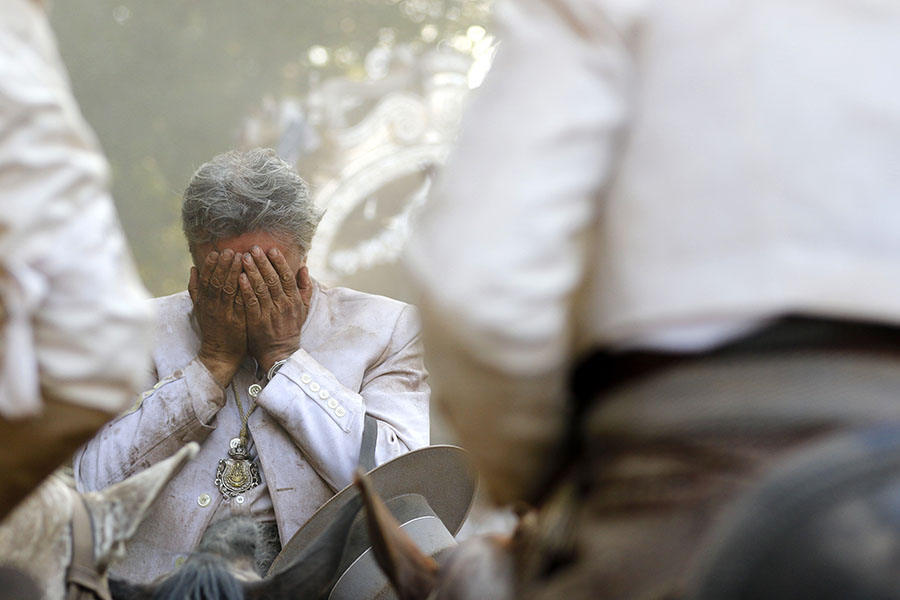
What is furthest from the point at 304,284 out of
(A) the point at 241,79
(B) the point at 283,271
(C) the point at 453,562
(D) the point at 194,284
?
(A) the point at 241,79

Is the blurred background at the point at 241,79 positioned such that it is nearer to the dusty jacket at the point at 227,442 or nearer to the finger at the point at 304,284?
the finger at the point at 304,284

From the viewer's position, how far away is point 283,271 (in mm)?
3010

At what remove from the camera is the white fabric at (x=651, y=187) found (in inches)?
46.0

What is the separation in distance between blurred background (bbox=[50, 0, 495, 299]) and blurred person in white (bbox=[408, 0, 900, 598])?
6.49 m

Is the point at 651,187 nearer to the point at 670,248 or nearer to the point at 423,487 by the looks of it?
the point at 670,248

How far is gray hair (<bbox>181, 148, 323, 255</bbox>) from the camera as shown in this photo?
2990mm

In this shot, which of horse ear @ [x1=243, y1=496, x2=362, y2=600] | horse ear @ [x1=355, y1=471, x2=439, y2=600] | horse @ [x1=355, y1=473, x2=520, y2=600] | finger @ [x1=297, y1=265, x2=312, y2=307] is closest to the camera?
horse @ [x1=355, y1=473, x2=520, y2=600]

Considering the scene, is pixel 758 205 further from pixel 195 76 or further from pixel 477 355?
pixel 195 76

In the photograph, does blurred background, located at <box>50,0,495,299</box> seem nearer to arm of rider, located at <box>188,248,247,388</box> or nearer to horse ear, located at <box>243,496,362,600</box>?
arm of rider, located at <box>188,248,247,388</box>

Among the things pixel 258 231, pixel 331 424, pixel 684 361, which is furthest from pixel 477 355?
pixel 258 231

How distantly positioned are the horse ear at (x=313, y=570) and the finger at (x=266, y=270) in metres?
1.15

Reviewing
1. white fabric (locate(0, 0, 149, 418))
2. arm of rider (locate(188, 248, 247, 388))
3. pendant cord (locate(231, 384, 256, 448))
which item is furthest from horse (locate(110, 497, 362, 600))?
arm of rider (locate(188, 248, 247, 388))

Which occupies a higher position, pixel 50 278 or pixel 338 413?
pixel 50 278

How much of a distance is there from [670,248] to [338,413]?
5.71 feet
